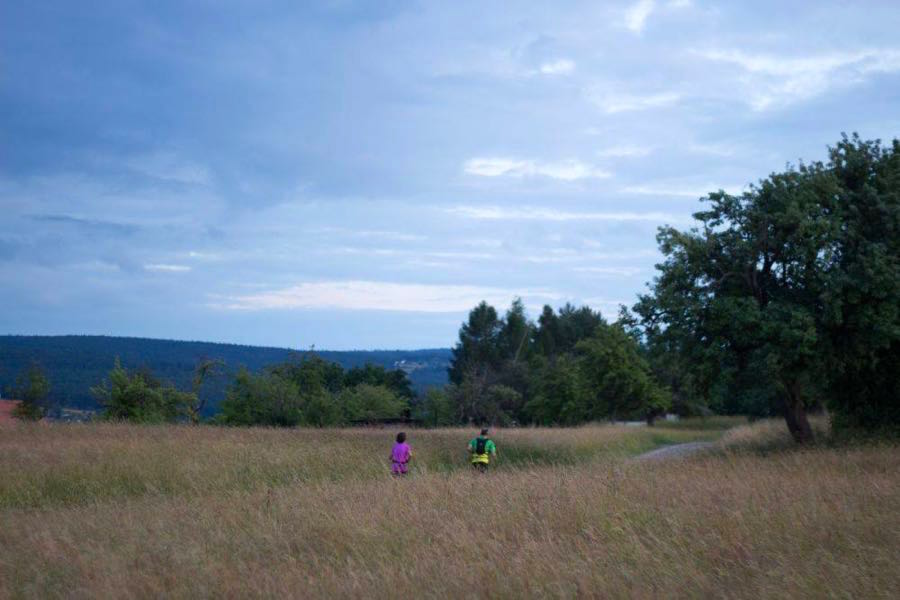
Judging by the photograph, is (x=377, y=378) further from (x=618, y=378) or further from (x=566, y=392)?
(x=618, y=378)

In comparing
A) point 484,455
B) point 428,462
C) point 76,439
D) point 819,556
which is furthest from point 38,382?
point 819,556

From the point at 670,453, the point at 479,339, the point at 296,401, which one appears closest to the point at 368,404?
the point at 296,401

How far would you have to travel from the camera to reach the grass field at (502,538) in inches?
265

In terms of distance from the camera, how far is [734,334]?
21188mm

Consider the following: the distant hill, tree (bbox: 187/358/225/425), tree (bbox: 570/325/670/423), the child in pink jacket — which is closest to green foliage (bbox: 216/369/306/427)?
tree (bbox: 187/358/225/425)

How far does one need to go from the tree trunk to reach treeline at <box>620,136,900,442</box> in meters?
0.04

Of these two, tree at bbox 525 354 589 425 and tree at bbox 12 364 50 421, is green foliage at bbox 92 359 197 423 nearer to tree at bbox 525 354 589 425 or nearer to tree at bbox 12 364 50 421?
tree at bbox 12 364 50 421

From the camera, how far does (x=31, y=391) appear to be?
50000 millimetres

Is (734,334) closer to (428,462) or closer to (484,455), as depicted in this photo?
(484,455)

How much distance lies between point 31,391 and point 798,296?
152 feet

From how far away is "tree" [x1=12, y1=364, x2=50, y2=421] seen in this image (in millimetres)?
49031

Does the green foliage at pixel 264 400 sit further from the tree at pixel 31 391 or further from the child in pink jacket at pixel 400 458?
the child in pink jacket at pixel 400 458

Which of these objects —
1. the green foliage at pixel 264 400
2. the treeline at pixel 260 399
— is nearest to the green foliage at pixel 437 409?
the treeline at pixel 260 399

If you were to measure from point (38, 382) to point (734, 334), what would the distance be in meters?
44.0
